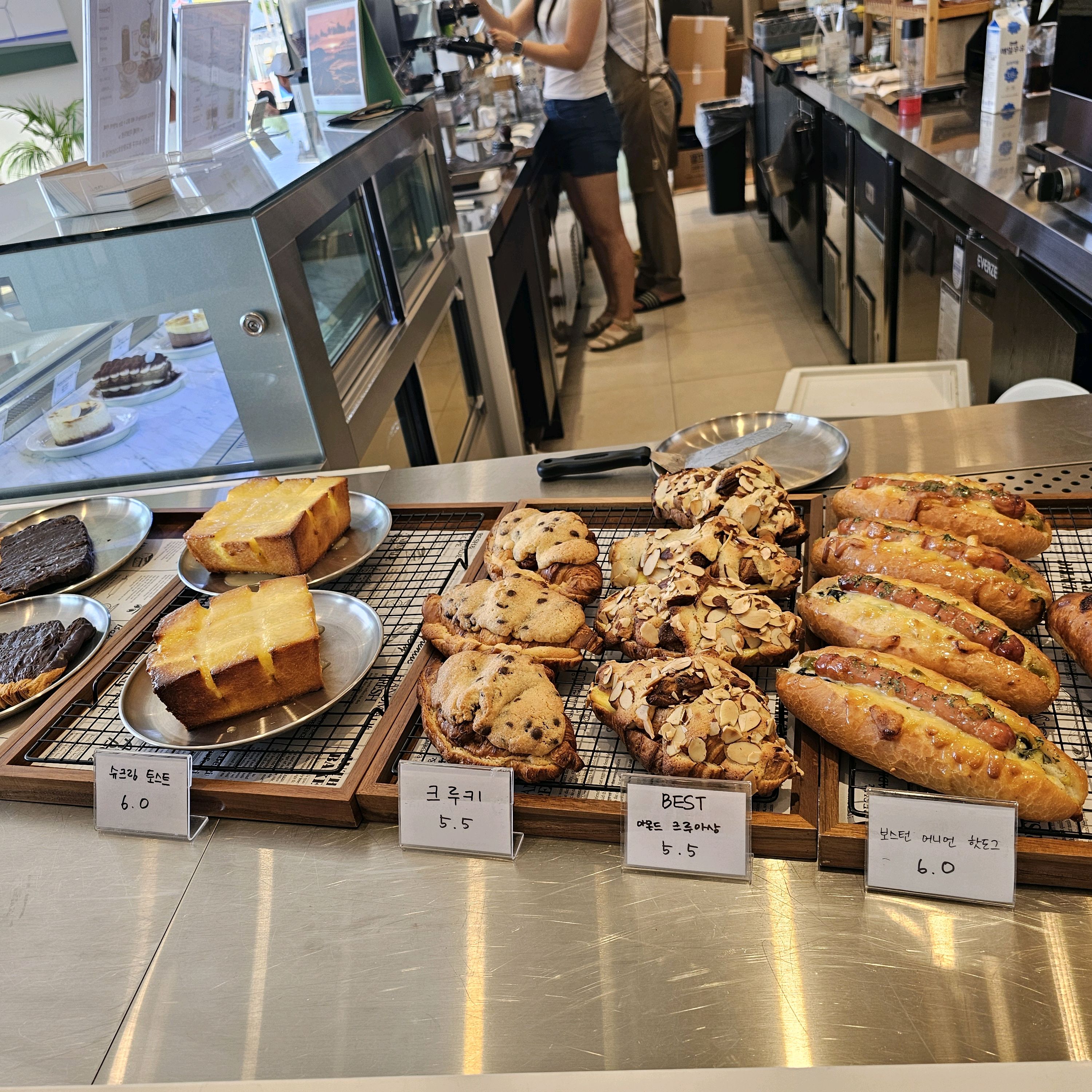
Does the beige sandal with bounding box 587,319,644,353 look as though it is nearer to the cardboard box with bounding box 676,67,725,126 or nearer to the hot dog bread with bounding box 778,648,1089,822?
the cardboard box with bounding box 676,67,725,126

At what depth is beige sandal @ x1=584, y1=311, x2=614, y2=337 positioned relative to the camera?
568cm

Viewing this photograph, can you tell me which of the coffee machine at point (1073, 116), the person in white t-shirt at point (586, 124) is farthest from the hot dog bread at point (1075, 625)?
the person in white t-shirt at point (586, 124)

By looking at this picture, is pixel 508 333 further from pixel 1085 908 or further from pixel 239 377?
pixel 1085 908

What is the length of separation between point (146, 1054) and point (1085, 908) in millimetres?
888

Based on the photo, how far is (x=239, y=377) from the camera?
172cm

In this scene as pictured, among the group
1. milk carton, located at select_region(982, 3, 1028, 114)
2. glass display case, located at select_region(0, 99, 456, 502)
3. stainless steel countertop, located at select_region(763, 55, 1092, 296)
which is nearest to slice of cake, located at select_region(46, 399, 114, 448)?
glass display case, located at select_region(0, 99, 456, 502)

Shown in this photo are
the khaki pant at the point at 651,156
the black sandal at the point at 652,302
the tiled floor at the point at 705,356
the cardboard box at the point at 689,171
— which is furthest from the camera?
the cardboard box at the point at 689,171

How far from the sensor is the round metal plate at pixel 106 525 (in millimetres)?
1589

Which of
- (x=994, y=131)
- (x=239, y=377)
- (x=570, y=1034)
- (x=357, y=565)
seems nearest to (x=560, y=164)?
(x=994, y=131)

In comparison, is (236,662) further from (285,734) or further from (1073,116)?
(1073,116)

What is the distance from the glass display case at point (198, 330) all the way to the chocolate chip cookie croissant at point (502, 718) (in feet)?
2.87

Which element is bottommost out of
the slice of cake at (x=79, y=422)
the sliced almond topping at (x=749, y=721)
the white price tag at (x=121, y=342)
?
the sliced almond topping at (x=749, y=721)

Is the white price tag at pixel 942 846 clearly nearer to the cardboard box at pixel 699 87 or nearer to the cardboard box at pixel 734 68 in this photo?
the cardboard box at pixel 699 87

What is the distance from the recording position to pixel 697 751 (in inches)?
36.7
